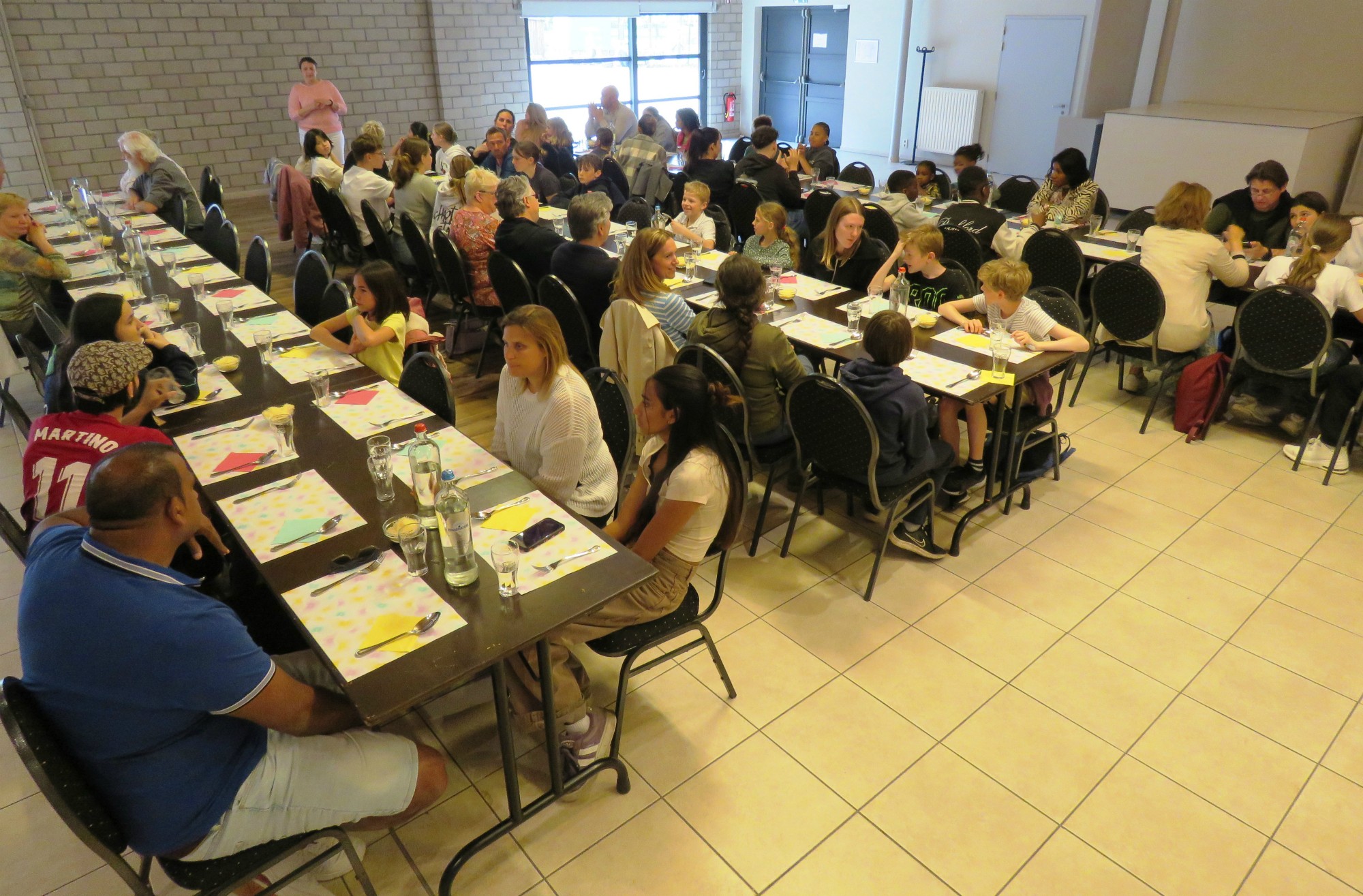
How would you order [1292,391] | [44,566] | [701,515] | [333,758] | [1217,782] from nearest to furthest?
1. [44,566]
2. [333,758]
3. [701,515]
4. [1217,782]
5. [1292,391]

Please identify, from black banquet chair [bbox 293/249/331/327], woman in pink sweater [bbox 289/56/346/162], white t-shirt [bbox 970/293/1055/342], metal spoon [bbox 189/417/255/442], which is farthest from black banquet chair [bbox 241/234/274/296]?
woman in pink sweater [bbox 289/56/346/162]

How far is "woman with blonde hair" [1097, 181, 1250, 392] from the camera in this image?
4.48m

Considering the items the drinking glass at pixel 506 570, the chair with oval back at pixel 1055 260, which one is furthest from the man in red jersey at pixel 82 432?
the chair with oval back at pixel 1055 260

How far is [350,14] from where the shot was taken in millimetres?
10211

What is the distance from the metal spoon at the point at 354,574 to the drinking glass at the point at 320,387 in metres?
1.09

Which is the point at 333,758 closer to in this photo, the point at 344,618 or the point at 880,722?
the point at 344,618

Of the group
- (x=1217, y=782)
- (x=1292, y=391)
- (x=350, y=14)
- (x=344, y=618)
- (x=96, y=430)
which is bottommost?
(x=1217, y=782)

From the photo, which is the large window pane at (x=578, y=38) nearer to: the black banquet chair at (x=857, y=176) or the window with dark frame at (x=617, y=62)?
the window with dark frame at (x=617, y=62)

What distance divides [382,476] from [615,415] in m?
0.85

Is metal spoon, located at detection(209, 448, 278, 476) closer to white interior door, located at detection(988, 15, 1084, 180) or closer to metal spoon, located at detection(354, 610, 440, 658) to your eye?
metal spoon, located at detection(354, 610, 440, 658)

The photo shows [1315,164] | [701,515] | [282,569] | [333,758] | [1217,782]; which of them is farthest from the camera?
[1315,164]

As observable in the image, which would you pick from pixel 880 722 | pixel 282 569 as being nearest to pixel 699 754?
pixel 880 722

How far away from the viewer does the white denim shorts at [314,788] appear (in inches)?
72.1

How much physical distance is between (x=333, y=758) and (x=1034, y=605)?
2603 millimetres
